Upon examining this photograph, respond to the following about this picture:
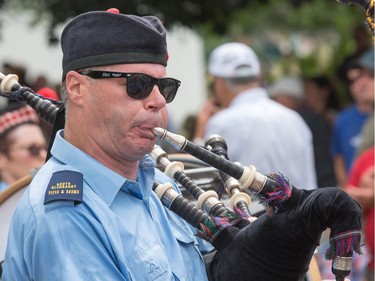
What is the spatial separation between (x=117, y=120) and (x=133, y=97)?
0.29 feet

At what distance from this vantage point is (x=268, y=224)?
321cm

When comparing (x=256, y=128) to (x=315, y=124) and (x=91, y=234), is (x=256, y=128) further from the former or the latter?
(x=91, y=234)

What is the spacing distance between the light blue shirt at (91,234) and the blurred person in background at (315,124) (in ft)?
20.1

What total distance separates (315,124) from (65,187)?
6.94 m

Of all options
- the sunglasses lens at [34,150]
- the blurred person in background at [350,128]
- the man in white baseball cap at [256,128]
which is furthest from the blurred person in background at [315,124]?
the sunglasses lens at [34,150]

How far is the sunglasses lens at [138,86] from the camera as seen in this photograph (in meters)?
3.16

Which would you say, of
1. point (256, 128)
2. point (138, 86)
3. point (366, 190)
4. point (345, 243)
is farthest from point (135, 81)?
point (256, 128)

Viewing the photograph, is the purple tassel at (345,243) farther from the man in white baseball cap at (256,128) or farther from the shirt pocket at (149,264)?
the man in white baseball cap at (256,128)

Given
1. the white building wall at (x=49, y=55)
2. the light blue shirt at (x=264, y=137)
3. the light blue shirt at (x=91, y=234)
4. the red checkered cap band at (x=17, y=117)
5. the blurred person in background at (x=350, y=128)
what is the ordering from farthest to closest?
the white building wall at (x=49, y=55) < the blurred person in background at (x=350, y=128) < the light blue shirt at (x=264, y=137) < the red checkered cap band at (x=17, y=117) < the light blue shirt at (x=91, y=234)

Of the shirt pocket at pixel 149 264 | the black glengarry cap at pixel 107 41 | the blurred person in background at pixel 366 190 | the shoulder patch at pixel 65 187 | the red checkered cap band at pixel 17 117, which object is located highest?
the black glengarry cap at pixel 107 41

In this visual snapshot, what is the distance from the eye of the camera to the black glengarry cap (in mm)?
3176

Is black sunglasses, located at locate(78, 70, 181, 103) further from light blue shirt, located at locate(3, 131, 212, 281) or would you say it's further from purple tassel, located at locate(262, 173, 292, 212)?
purple tassel, located at locate(262, 173, 292, 212)

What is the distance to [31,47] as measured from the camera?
13344 millimetres

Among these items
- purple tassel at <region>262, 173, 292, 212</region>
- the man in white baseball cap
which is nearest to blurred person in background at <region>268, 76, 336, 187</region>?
the man in white baseball cap
